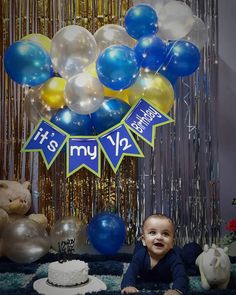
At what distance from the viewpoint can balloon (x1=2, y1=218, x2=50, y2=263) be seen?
8.82 ft

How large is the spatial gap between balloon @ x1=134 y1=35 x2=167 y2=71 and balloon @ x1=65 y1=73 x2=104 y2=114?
0.96 ft

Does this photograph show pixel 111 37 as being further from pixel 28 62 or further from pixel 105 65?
pixel 28 62

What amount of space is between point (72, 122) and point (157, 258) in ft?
3.18

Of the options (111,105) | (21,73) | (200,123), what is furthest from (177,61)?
(21,73)

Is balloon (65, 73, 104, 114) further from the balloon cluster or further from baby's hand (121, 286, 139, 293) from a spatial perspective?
baby's hand (121, 286, 139, 293)

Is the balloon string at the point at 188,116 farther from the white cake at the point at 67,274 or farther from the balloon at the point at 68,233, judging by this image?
the white cake at the point at 67,274

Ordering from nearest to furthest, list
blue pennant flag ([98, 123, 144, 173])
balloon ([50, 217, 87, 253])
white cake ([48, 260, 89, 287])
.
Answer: white cake ([48, 260, 89, 287]) → blue pennant flag ([98, 123, 144, 173]) → balloon ([50, 217, 87, 253])

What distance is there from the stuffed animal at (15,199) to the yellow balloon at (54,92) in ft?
2.05

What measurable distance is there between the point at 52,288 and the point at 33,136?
3.40 ft

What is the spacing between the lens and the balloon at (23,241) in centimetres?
269

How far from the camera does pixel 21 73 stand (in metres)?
2.74

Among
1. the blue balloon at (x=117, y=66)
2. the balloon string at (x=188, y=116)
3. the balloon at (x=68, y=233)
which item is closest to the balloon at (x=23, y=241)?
the balloon at (x=68, y=233)

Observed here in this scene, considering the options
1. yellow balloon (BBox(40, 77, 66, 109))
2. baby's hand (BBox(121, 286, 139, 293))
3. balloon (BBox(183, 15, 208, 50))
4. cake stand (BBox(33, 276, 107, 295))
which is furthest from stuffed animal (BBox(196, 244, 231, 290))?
balloon (BBox(183, 15, 208, 50))

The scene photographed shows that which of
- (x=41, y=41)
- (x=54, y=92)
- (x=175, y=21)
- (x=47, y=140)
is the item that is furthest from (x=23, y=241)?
(x=175, y=21)
